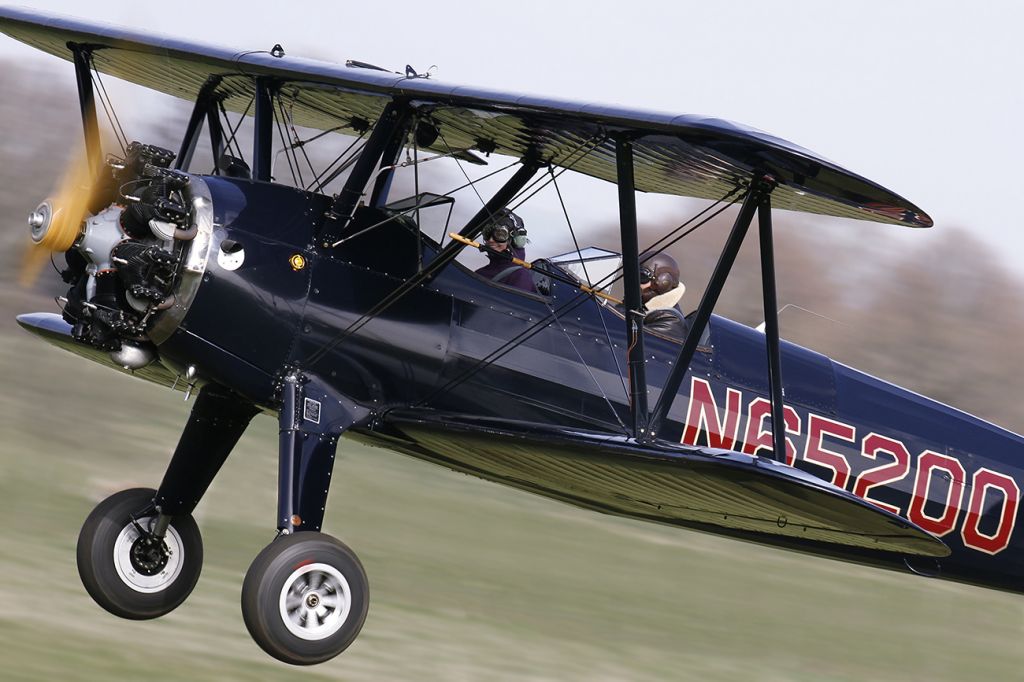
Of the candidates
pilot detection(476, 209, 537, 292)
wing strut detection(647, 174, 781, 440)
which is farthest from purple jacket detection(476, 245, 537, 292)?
wing strut detection(647, 174, 781, 440)

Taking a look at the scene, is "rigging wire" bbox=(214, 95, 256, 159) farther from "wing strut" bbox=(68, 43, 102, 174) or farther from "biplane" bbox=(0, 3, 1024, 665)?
"wing strut" bbox=(68, 43, 102, 174)

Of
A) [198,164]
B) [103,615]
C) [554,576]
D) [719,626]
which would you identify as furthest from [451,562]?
[198,164]

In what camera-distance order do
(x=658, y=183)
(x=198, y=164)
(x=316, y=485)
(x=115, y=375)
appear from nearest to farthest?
(x=316, y=485)
(x=658, y=183)
(x=115, y=375)
(x=198, y=164)

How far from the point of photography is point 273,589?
7.14 meters

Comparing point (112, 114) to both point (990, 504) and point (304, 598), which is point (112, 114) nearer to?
point (304, 598)

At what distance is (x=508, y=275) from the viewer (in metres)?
8.40

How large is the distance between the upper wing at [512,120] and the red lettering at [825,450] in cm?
134

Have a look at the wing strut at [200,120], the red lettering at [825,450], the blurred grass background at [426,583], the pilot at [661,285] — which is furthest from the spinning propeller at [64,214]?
the red lettering at [825,450]

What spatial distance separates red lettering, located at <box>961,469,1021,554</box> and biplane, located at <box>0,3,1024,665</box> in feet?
0.06

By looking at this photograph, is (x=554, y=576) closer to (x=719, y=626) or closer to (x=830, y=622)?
(x=719, y=626)

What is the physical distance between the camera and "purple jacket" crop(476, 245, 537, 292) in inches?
330

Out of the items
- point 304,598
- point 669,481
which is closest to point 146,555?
point 304,598

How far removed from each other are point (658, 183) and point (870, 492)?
97.8 inches

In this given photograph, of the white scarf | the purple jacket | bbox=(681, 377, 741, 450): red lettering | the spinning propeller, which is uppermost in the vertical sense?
the white scarf
